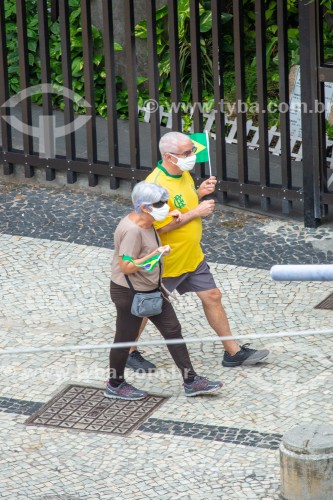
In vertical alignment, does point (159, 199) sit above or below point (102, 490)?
above

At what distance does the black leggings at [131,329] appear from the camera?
7645 mm

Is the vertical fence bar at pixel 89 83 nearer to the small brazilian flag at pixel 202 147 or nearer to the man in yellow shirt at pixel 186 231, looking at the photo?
the small brazilian flag at pixel 202 147

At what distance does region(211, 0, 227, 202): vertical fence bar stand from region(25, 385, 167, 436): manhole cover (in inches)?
135

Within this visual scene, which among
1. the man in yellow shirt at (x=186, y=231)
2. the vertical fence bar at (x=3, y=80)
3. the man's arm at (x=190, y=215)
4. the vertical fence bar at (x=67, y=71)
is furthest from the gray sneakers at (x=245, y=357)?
the vertical fence bar at (x=3, y=80)

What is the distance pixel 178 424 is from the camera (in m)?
7.51

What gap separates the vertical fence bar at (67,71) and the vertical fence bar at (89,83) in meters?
0.16

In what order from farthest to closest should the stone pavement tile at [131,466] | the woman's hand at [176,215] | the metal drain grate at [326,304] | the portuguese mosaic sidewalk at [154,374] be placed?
the metal drain grate at [326,304]
the woman's hand at [176,215]
the portuguese mosaic sidewalk at [154,374]
the stone pavement tile at [131,466]

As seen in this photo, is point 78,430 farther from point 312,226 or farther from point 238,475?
point 312,226

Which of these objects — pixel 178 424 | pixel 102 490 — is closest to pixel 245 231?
pixel 178 424

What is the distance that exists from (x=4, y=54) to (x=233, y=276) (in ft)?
11.5

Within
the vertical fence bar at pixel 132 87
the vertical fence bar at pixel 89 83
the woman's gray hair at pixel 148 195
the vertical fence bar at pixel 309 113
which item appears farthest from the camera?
the vertical fence bar at pixel 89 83

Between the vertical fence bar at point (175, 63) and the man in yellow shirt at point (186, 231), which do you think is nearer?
the man in yellow shirt at point (186, 231)

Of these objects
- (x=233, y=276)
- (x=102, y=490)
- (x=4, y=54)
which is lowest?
(x=102, y=490)

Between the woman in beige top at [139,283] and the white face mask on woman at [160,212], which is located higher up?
the white face mask on woman at [160,212]
